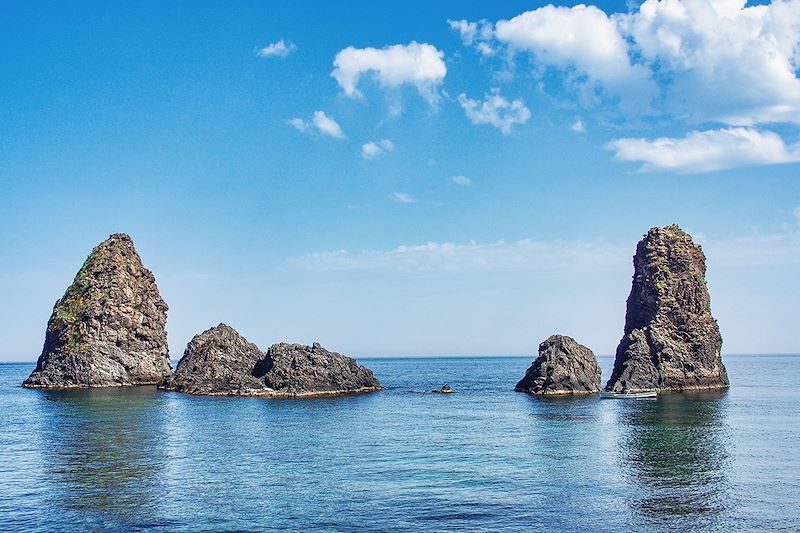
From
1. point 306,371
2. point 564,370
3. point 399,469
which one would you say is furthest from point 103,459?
point 564,370

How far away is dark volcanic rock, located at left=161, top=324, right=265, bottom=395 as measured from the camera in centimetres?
14055

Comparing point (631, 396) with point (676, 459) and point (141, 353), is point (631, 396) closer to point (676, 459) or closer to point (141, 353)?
point (676, 459)

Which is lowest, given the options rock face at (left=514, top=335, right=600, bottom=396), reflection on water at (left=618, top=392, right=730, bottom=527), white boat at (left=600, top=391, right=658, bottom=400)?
reflection on water at (left=618, top=392, right=730, bottom=527)

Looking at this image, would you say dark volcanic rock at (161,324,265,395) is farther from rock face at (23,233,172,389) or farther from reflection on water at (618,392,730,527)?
reflection on water at (618,392,730,527)

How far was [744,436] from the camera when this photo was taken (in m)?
79.6

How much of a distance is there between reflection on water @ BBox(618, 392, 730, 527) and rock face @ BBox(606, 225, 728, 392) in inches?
1092

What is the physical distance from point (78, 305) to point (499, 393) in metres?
103

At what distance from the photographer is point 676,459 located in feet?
213

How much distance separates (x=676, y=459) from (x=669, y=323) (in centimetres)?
8575

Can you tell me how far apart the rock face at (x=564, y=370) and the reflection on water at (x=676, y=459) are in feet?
85.7

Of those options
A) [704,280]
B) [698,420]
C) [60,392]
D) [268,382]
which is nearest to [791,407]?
[698,420]

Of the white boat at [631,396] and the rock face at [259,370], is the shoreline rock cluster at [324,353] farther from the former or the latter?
the white boat at [631,396]

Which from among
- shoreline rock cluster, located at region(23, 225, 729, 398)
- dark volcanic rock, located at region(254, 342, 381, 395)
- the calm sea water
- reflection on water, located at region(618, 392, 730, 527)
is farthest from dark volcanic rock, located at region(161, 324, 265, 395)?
reflection on water, located at region(618, 392, 730, 527)

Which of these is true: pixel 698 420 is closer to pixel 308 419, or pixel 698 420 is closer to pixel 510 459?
pixel 510 459
